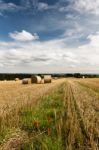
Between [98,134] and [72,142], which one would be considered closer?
[72,142]

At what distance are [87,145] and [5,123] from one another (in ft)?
9.94

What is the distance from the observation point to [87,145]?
559 centimetres

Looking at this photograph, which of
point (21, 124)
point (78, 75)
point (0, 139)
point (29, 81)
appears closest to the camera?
point (0, 139)

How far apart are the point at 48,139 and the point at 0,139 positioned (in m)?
1.23

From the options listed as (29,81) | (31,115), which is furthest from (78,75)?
(31,115)

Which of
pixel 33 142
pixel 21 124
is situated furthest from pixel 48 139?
pixel 21 124

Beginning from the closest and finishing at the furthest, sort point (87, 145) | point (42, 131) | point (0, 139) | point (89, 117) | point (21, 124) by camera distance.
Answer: point (87, 145) < point (0, 139) < point (42, 131) < point (21, 124) < point (89, 117)

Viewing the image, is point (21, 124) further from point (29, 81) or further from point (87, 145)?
point (29, 81)

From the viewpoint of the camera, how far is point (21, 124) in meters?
7.65

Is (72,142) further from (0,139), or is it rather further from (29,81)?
(29,81)

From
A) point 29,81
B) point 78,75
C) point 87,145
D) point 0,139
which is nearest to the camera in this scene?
point 87,145

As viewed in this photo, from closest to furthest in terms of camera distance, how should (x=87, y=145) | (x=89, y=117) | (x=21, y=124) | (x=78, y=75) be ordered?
(x=87, y=145) → (x=21, y=124) → (x=89, y=117) → (x=78, y=75)

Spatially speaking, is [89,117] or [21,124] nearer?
[21,124]

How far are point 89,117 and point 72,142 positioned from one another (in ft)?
9.47
